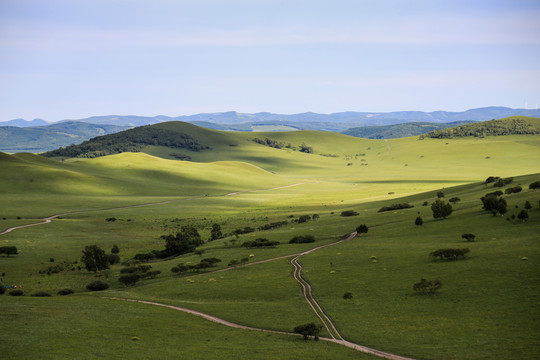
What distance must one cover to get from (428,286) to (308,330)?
580 inches

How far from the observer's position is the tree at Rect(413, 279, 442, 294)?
43750 millimetres

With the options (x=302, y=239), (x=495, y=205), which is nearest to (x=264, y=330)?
(x=302, y=239)

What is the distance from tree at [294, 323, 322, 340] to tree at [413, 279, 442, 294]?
1320 centimetres

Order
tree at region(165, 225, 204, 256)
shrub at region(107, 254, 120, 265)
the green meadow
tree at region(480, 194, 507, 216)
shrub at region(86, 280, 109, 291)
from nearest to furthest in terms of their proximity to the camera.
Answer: the green meadow
shrub at region(86, 280, 109, 291)
tree at region(480, 194, 507, 216)
shrub at region(107, 254, 120, 265)
tree at region(165, 225, 204, 256)

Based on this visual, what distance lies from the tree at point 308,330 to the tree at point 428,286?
13.2 metres

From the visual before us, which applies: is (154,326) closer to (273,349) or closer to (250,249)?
(273,349)

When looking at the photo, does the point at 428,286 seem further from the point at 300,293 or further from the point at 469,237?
the point at 469,237

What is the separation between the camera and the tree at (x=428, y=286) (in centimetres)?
4375

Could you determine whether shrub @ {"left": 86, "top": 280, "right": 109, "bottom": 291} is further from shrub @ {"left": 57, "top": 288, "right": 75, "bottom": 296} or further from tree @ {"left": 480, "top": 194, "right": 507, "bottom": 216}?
tree @ {"left": 480, "top": 194, "right": 507, "bottom": 216}

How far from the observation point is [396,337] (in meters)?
34.5

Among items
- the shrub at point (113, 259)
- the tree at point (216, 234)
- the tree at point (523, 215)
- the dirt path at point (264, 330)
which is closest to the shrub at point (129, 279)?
the dirt path at point (264, 330)

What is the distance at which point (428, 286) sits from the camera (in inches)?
1726

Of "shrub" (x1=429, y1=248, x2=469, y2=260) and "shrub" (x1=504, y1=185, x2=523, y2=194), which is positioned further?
"shrub" (x1=504, y1=185, x2=523, y2=194)

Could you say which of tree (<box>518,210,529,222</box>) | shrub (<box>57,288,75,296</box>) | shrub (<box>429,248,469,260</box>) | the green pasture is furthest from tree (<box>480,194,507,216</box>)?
shrub (<box>57,288,75,296</box>)
